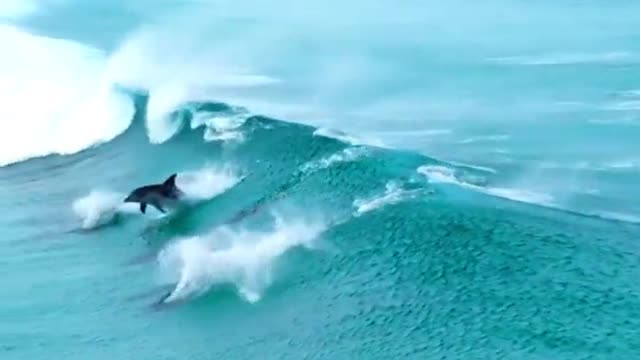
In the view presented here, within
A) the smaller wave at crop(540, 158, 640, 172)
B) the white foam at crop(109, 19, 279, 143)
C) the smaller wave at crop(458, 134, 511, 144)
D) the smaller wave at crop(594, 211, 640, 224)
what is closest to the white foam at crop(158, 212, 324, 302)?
the smaller wave at crop(594, 211, 640, 224)

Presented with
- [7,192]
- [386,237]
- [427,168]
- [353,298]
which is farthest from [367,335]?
[7,192]

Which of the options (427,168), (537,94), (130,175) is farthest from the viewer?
(537,94)

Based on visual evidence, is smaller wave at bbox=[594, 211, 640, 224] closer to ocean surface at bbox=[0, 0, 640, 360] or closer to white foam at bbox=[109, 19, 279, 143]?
ocean surface at bbox=[0, 0, 640, 360]

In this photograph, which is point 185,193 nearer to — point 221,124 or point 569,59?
point 221,124

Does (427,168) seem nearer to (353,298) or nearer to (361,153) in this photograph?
(361,153)

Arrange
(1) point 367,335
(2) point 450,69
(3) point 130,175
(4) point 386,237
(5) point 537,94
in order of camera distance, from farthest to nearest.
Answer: (2) point 450,69 → (5) point 537,94 → (3) point 130,175 → (4) point 386,237 → (1) point 367,335

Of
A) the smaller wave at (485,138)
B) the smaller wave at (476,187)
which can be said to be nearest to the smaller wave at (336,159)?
the smaller wave at (476,187)

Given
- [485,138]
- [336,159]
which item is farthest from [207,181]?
[485,138]
